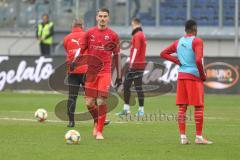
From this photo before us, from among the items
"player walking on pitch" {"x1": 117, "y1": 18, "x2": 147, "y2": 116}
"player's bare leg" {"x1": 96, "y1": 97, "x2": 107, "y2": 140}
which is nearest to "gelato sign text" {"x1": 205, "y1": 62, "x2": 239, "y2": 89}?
"player walking on pitch" {"x1": 117, "y1": 18, "x2": 147, "y2": 116}

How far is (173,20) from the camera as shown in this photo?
37188mm

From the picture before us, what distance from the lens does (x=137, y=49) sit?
2147cm

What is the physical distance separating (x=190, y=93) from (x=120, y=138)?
1.75 metres

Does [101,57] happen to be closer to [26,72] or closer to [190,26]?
[190,26]

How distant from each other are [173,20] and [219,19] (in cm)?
212

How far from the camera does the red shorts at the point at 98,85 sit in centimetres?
1516

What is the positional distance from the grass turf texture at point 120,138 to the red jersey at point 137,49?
52.7 inches

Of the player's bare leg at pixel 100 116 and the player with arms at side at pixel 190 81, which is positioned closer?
the player with arms at side at pixel 190 81

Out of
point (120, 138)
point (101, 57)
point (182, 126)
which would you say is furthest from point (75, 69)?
point (182, 126)

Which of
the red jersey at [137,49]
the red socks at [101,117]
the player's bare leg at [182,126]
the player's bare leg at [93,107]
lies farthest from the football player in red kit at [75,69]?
the player's bare leg at [182,126]

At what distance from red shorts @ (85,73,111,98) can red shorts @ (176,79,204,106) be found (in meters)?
1.53

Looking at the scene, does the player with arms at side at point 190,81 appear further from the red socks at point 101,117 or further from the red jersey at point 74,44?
the red jersey at point 74,44

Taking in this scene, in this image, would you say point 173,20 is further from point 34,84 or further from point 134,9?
point 34,84

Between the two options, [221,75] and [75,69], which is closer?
[75,69]
